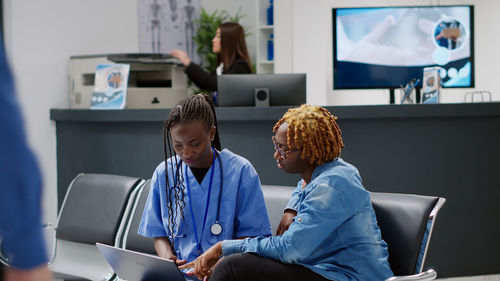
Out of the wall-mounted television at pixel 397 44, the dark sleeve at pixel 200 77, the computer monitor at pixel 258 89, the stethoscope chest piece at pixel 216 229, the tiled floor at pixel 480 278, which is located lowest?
the tiled floor at pixel 480 278

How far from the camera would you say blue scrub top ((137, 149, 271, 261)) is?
5.61 ft

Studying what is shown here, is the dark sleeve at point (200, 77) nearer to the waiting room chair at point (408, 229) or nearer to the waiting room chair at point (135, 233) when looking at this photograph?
the waiting room chair at point (135, 233)

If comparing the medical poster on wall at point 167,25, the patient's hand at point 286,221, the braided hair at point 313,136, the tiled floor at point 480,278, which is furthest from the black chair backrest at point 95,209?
the medical poster on wall at point 167,25

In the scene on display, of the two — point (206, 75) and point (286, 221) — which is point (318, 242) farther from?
point (206, 75)

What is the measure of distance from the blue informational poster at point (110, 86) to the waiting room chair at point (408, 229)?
2.28 metres

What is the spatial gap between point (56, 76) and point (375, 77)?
2615 mm

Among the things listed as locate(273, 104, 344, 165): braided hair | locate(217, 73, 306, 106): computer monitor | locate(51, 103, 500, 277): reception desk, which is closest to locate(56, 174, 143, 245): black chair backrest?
locate(273, 104, 344, 165): braided hair

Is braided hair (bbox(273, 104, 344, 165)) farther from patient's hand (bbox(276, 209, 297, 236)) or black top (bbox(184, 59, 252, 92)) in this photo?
black top (bbox(184, 59, 252, 92))

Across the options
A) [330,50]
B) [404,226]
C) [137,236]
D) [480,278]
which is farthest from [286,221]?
[330,50]

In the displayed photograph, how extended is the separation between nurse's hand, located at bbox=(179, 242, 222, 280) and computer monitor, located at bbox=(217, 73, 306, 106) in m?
1.70

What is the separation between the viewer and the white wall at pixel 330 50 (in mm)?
4926

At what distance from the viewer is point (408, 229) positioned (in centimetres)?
160

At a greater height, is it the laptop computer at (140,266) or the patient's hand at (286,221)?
the patient's hand at (286,221)

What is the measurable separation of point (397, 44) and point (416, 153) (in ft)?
6.87
